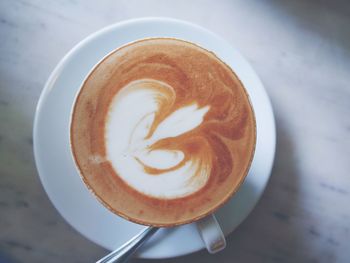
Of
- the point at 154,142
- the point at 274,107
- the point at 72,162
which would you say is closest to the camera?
the point at 154,142

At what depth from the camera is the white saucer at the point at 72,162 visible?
923 millimetres

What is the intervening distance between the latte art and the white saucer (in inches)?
6.6

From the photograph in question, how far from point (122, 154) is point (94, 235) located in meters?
0.23

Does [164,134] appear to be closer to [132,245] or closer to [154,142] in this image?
[154,142]

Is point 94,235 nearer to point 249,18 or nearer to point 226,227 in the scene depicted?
point 226,227

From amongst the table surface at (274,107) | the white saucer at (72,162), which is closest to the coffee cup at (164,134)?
the white saucer at (72,162)

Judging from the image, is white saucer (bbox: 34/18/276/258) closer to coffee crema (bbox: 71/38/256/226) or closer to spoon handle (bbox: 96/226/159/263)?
spoon handle (bbox: 96/226/159/263)

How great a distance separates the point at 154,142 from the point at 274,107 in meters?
0.43

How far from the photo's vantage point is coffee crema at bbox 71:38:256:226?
2.66 ft

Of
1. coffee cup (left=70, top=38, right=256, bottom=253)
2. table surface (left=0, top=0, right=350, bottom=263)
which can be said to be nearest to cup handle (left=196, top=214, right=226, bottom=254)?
coffee cup (left=70, top=38, right=256, bottom=253)

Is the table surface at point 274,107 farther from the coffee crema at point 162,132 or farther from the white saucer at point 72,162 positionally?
the coffee crema at point 162,132

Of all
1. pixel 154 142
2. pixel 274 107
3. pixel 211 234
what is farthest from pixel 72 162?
pixel 274 107

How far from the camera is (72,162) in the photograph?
0.94 m

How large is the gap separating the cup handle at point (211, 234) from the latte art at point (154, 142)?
8cm
